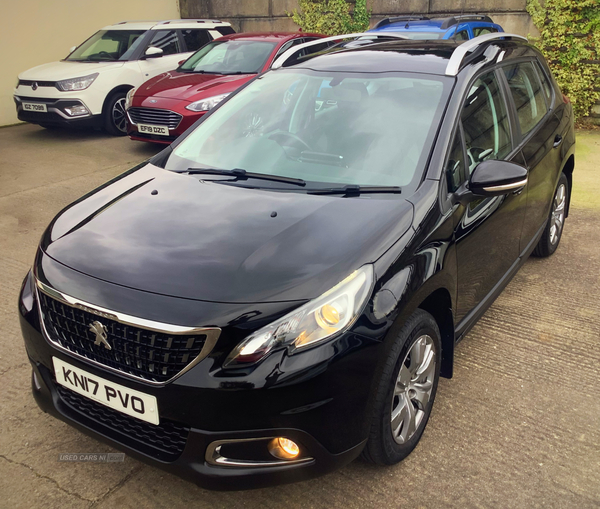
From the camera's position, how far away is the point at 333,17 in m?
12.8

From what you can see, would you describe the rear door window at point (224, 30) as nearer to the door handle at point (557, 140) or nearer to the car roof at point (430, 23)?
the car roof at point (430, 23)

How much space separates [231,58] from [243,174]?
6.28 metres

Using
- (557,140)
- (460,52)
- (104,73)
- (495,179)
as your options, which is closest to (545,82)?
(557,140)

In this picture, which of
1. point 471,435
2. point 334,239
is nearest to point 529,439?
point 471,435

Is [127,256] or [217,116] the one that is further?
[217,116]

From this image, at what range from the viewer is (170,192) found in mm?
2797

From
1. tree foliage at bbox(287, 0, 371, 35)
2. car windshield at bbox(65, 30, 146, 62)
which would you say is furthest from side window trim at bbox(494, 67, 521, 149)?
tree foliage at bbox(287, 0, 371, 35)

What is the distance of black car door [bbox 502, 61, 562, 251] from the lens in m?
3.58

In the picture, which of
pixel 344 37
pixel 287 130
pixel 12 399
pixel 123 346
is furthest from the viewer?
pixel 344 37

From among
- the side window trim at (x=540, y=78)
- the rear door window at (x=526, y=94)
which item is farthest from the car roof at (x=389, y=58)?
the side window trim at (x=540, y=78)

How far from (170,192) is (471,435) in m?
1.86

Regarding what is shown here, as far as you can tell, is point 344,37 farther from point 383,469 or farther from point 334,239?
point 383,469

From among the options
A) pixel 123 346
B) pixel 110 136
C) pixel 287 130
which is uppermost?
pixel 287 130

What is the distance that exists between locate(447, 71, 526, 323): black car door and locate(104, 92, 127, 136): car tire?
742 cm
